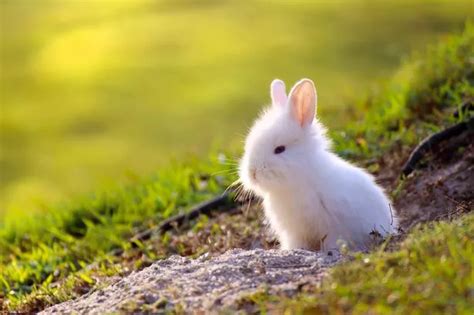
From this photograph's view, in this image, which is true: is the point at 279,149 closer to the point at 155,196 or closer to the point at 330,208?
the point at 330,208

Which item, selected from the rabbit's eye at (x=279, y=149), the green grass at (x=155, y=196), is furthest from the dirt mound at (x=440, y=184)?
the rabbit's eye at (x=279, y=149)

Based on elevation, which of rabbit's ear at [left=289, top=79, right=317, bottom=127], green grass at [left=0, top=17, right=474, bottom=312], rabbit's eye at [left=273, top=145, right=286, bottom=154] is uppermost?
rabbit's ear at [left=289, top=79, right=317, bottom=127]

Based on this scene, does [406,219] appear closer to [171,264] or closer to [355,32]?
[171,264]

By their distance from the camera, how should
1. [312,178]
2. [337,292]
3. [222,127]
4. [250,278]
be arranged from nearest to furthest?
[337,292] → [250,278] → [312,178] → [222,127]

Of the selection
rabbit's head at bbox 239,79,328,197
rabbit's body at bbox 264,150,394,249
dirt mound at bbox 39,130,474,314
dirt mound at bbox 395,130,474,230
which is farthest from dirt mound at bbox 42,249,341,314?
dirt mound at bbox 395,130,474,230

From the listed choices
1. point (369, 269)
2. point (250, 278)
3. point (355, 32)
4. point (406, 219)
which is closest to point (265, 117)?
point (406, 219)

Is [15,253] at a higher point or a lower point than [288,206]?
lower

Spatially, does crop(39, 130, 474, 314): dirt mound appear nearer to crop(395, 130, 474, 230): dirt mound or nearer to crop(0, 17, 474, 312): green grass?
crop(395, 130, 474, 230): dirt mound

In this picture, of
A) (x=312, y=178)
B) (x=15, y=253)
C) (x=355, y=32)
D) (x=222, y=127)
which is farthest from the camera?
(x=355, y=32)
